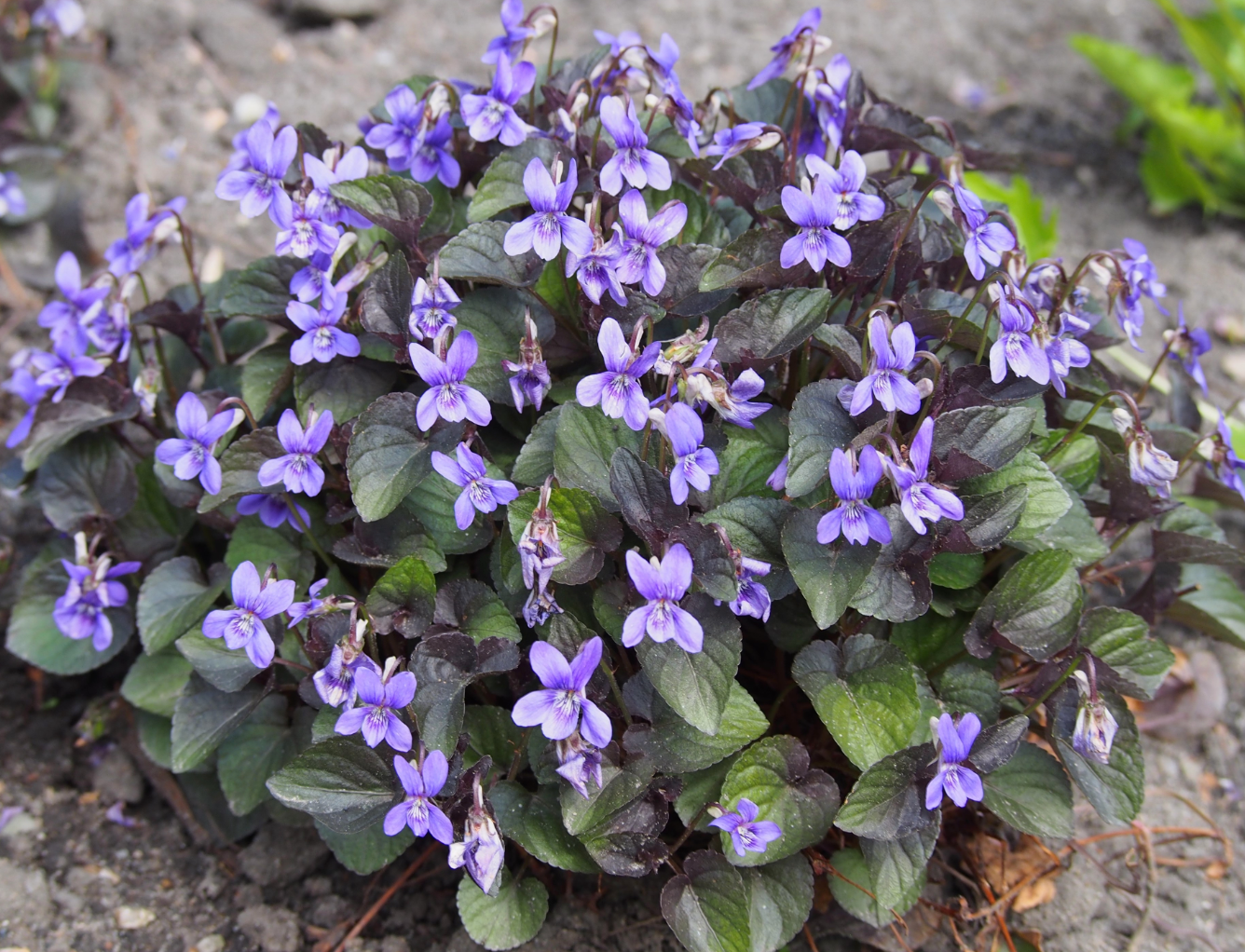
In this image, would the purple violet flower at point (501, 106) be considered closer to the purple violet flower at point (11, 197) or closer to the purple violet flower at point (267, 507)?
the purple violet flower at point (267, 507)

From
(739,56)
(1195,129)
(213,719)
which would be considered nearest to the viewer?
(213,719)

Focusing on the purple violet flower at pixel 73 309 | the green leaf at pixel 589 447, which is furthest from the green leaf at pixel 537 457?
the purple violet flower at pixel 73 309

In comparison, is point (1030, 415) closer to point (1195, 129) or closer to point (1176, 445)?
point (1176, 445)

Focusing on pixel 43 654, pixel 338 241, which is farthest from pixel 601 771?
pixel 43 654

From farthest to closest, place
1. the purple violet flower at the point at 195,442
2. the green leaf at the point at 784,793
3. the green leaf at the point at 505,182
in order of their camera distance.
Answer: the green leaf at the point at 505,182 < the purple violet flower at the point at 195,442 < the green leaf at the point at 784,793

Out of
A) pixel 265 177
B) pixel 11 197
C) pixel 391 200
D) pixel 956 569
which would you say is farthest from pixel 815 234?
pixel 11 197

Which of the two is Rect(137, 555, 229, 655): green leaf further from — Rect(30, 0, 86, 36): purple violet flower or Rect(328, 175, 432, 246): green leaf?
Rect(30, 0, 86, 36): purple violet flower
